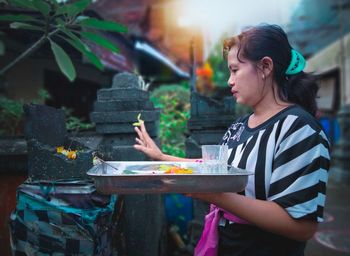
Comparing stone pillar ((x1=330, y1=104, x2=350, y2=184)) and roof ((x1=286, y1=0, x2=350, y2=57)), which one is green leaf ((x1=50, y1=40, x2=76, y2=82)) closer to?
stone pillar ((x1=330, y1=104, x2=350, y2=184))

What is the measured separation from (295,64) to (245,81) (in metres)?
0.30

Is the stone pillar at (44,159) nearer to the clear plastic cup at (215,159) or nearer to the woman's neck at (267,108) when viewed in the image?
the clear plastic cup at (215,159)

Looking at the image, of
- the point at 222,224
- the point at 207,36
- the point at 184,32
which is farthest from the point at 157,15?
the point at 222,224

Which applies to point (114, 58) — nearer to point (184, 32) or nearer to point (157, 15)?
point (157, 15)

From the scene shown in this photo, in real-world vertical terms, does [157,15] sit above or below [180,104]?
above

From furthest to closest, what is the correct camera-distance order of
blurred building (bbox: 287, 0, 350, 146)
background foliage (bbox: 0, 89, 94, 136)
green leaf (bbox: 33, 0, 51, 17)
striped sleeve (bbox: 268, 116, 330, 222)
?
blurred building (bbox: 287, 0, 350, 146), background foliage (bbox: 0, 89, 94, 136), green leaf (bbox: 33, 0, 51, 17), striped sleeve (bbox: 268, 116, 330, 222)

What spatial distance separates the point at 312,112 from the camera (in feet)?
6.10

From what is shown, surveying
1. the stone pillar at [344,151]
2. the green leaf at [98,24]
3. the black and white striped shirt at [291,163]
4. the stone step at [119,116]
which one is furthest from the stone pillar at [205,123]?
the stone pillar at [344,151]

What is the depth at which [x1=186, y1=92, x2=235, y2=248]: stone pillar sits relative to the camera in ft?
12.2

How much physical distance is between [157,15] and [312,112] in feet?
42.4

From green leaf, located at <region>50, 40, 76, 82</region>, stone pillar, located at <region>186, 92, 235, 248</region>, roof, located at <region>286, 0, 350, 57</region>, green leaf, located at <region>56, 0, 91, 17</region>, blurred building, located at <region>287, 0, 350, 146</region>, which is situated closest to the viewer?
green leaf, located at <region>56, 0, 91, 17</region>

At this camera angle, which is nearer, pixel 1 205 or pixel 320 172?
pixel 320 172

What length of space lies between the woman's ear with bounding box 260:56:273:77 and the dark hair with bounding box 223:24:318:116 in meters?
0.02

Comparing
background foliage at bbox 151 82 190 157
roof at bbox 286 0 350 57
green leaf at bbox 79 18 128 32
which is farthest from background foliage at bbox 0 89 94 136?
roof at bbox 286 0 350 57
